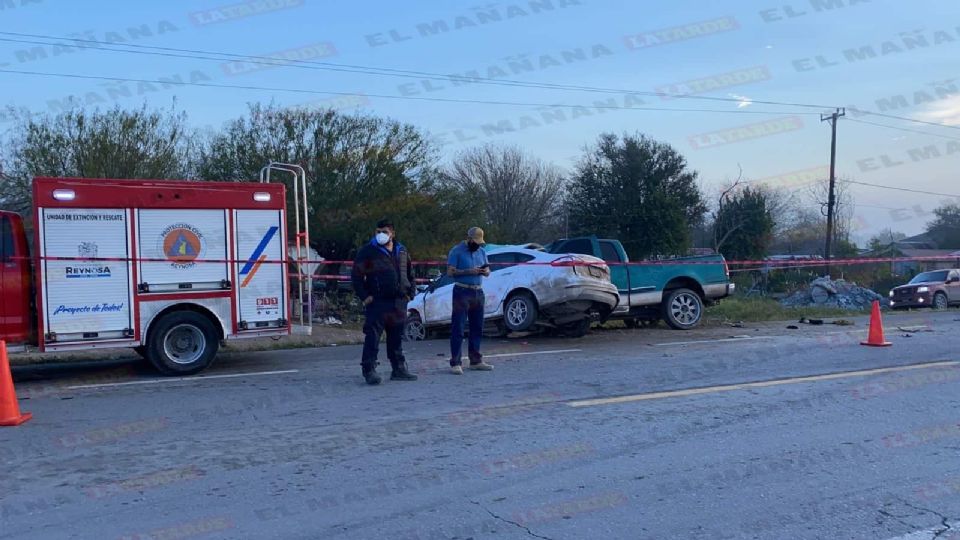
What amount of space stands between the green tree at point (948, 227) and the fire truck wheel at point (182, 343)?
3245 inches

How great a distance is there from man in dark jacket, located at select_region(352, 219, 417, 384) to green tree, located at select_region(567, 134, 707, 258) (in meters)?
30.5

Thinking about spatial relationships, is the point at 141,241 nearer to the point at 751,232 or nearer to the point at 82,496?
the point at 82,496

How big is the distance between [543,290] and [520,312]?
1.76 ft

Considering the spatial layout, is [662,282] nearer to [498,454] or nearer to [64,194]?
[498,454]

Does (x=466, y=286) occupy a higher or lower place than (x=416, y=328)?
higher

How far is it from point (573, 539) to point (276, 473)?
229 cm

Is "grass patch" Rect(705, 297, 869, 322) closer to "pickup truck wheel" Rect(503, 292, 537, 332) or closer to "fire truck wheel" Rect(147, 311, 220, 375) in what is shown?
"pickup truck wheel" Rect(503, 292, 537, 332)

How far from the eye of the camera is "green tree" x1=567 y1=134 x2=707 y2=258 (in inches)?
1523

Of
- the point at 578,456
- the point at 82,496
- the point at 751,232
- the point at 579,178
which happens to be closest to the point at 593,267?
the point at 578,456

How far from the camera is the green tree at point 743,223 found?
47.7 meters

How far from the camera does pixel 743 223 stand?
4741 cm

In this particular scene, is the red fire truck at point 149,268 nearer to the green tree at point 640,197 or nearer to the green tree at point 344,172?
the green tree at point 344,172

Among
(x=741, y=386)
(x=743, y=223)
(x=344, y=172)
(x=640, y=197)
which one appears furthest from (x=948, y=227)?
(x=741, y=386)

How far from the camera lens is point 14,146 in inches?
974
